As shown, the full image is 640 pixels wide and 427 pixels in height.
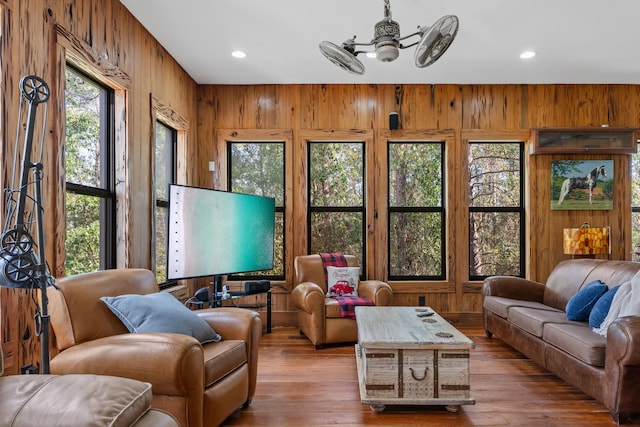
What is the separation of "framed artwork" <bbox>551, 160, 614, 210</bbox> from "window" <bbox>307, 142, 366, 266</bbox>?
2.28m

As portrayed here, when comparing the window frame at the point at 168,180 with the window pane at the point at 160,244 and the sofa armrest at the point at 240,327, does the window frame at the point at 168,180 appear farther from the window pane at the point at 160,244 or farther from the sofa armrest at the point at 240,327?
the sofa armrest at the point at 240,327

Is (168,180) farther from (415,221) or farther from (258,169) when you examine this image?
(415,221)

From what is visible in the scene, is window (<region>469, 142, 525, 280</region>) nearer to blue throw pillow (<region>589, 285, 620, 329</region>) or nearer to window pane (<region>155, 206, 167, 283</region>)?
blue throw pillow (<region>589, 285, 620, 329</region>)

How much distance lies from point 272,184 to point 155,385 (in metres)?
3.41

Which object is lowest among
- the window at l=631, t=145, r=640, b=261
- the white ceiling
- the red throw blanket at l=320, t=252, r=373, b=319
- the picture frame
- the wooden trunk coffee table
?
the wooden trunk coffee table

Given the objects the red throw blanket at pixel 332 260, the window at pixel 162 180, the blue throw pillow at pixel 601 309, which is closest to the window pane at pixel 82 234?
the window at pixel 162 180

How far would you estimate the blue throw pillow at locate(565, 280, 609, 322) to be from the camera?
320 centimetres

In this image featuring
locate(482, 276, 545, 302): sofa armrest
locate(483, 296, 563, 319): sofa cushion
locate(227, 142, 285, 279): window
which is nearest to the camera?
locate(483, 296, 563, 319): sofa cushion

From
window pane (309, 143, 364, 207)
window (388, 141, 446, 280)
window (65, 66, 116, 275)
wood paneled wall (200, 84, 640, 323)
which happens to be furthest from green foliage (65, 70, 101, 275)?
window (388, 141, 446, 280)

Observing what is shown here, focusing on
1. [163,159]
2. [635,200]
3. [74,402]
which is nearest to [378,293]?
[163,159]

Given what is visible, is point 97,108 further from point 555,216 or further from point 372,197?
point 555,216

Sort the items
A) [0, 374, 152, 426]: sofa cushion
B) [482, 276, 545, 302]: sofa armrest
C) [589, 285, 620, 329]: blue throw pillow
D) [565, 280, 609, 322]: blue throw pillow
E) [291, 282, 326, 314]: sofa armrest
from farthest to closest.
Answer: [482, 276, 545, 302]: sofa armrest
[291, 282, 326, 314]: sofa armrest
[565, 280, 609, 322]: blue throw pillow
[589, 285, 620, 329]: blue throw pillow
[0, 374, 152, 426]: sofa cushion

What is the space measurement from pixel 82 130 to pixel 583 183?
5.17m

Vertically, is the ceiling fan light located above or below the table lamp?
above
